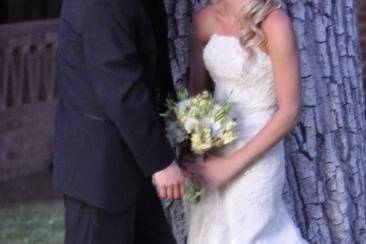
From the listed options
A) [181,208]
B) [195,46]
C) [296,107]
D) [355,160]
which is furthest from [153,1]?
[355,160]

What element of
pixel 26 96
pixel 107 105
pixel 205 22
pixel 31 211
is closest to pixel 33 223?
pixel 31 211

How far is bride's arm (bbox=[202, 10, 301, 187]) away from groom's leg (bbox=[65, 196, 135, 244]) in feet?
1.28

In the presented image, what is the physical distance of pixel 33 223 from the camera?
320 inches

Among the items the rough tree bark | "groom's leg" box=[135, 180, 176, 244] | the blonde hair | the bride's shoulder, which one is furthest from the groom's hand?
the rough tree bark

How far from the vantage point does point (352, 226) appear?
527 cm

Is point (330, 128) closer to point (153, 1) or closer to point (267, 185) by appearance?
point (267, 185)

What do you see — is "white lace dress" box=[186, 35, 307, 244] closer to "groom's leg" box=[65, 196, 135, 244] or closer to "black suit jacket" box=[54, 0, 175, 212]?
"black suit jacket" box=[54, 0, 175, 212]

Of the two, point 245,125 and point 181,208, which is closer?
point 245,125

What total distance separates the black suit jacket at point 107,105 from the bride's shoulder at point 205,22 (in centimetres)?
30

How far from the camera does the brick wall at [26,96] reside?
966 centimetres

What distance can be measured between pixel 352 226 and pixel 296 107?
3.89 ft

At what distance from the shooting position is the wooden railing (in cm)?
966

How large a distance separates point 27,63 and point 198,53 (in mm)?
→ 5460

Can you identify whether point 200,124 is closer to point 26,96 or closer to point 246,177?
point 246,177
